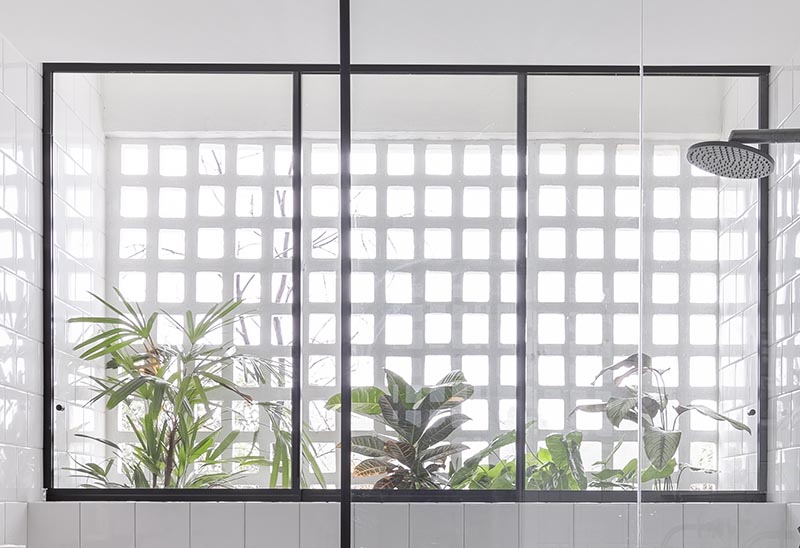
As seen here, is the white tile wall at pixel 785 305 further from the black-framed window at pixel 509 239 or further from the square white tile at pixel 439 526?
the square white tile at pixel 439 526

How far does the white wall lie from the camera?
7.62 feet

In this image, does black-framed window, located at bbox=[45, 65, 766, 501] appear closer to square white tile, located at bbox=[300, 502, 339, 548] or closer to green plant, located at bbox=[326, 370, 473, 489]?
green plant, located at bbox=[326, 370, 473, 489]

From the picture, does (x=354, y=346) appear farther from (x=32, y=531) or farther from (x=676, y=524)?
(x=32, y=531)

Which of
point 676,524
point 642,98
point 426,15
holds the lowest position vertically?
point 676,524

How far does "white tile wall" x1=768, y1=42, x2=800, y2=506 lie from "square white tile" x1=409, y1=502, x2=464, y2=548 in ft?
1.32

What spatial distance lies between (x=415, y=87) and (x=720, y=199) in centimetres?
43

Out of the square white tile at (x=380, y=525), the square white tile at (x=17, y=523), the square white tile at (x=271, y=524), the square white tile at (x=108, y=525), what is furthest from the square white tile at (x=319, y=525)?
the square white tile at (x=380, y=525)

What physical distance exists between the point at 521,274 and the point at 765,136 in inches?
13.8

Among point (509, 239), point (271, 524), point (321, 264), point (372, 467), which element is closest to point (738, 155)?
point (509, 239)

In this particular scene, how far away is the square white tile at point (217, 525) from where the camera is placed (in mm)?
2484

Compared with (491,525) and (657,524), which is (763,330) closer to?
(657,524)

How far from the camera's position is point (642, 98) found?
1294mm

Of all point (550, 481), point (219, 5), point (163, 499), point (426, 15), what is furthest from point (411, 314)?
point (163, 499)

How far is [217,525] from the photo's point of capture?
2.49m
